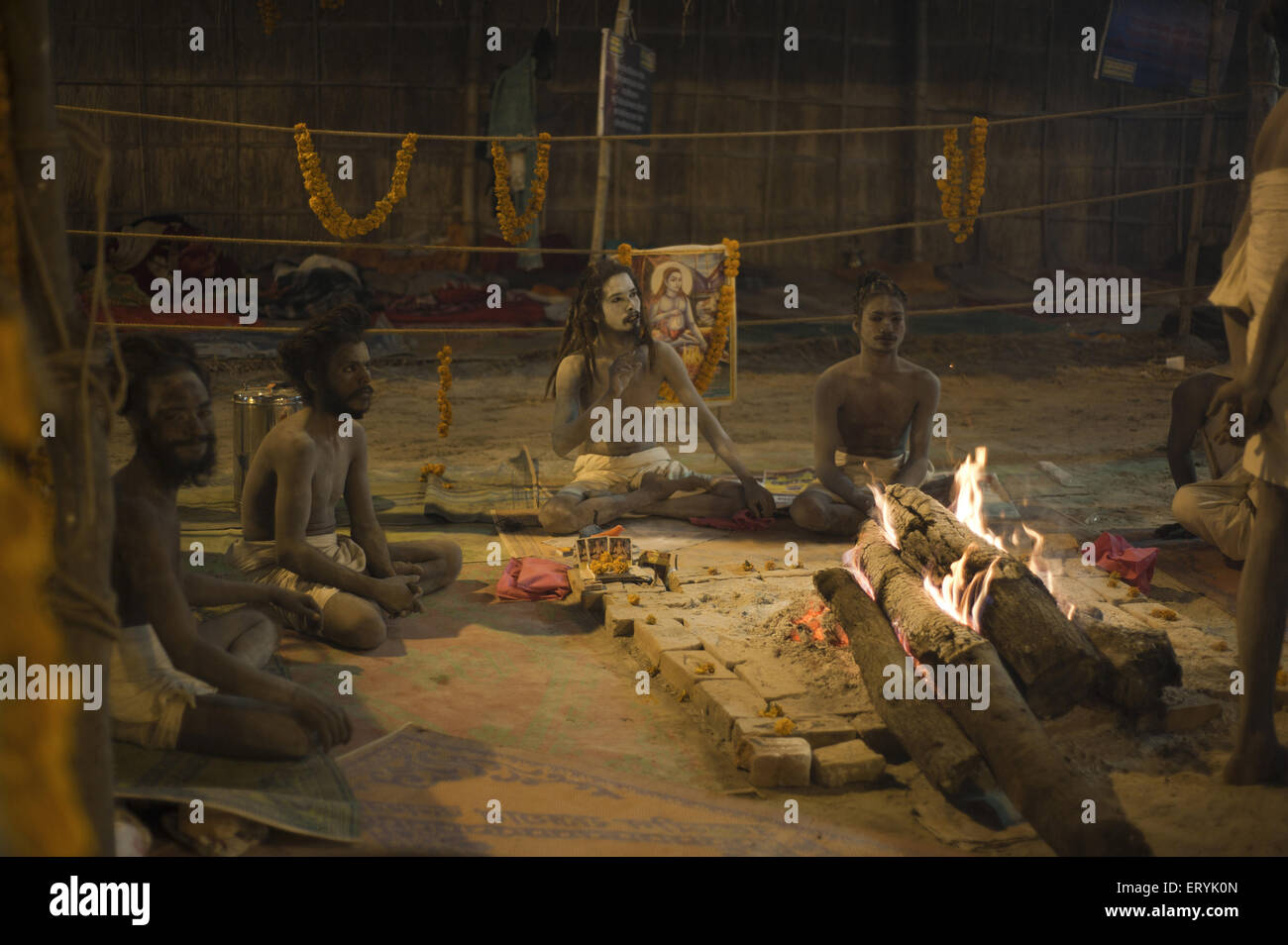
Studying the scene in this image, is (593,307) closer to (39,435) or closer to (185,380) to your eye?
(185,380)

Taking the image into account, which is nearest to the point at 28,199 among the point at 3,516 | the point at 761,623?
the point at 3,516

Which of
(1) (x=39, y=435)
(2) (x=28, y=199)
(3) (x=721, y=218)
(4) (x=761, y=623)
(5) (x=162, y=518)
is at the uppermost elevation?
(3) (x=721, y=218)

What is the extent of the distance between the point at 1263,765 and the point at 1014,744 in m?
0.77

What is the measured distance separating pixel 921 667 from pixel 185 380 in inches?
97.8

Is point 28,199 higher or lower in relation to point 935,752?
higher

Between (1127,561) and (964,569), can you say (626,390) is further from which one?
(964,569)

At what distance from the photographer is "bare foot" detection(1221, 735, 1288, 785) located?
3770mm

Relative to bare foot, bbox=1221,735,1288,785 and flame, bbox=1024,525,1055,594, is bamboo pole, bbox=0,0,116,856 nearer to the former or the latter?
bare foot, bbox=1221,735,1288,785

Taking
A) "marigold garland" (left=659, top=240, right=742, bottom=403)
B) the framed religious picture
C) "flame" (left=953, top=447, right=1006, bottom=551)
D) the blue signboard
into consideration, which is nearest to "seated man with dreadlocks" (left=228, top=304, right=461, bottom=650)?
"flame" (left=953, top=447, right=1006, bottom=551)

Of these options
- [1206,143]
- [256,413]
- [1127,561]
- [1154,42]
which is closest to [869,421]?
[1127,561]

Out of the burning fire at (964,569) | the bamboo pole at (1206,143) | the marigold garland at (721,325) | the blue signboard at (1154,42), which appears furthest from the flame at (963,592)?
the blue signboard at (1154,42)

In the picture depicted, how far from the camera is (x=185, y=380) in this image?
12.3 ft

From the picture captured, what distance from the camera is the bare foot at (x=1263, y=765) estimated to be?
12.4 ft
